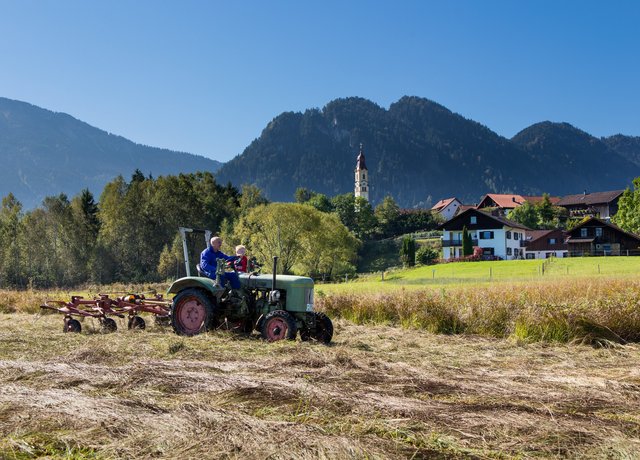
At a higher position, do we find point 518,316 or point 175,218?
point 175,218

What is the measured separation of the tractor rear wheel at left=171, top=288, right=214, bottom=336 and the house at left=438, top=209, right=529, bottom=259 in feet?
175

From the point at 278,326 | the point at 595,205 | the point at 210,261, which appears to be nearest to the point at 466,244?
the point at 210,261

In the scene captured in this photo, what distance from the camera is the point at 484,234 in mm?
61344

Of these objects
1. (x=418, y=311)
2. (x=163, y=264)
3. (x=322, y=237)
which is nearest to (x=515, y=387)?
(x=418, y=311)

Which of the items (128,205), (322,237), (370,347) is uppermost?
(128,205)

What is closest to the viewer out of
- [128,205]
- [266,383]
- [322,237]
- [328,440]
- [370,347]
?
[328,440]

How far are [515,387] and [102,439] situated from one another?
3847mm

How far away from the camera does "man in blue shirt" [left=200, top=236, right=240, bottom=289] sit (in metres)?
9.36

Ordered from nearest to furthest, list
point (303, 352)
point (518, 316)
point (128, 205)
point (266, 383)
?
point (266, 383) < point (303, 352) < point (518, 316) < point (128, 205)

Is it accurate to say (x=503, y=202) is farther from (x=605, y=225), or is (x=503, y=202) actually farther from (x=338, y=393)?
(x=338, y=393)

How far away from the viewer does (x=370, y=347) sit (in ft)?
28.8

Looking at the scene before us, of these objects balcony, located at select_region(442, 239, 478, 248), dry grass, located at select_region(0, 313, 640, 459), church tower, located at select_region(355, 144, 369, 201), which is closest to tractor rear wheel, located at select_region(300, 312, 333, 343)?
dry grass, located at select_region(0, 313, 640, 459)

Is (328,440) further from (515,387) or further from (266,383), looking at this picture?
(515,387)

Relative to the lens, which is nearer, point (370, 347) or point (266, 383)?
point (266, 383)
